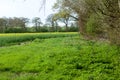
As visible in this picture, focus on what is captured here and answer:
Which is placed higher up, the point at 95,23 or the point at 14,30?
the point at 95,23

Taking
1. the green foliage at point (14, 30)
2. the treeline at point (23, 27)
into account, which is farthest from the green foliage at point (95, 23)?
the green foliage at point (14, 30)

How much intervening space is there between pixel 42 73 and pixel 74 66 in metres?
1.56

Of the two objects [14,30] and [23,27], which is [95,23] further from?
[23,27]

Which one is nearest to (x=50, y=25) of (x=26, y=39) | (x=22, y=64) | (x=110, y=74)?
(x=26, y=39)

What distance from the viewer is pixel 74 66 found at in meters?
13.8

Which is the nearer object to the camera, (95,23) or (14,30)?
(95,23)

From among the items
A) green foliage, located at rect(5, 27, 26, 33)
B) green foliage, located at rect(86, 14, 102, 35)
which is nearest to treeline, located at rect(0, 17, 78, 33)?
green foliage, located at rect(5, 27, 26, 33)

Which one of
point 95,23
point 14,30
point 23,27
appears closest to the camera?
point 95,23

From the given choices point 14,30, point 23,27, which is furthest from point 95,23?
point 23,27

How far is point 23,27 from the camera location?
7262 cm

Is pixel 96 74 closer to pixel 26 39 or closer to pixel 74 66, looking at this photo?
pixel 74 66

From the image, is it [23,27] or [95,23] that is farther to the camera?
[23,27]

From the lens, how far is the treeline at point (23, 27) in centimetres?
7028

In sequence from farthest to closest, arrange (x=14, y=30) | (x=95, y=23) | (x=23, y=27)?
(x=23, y=27) → (x=14, y=30) → (x=95, y=23)
